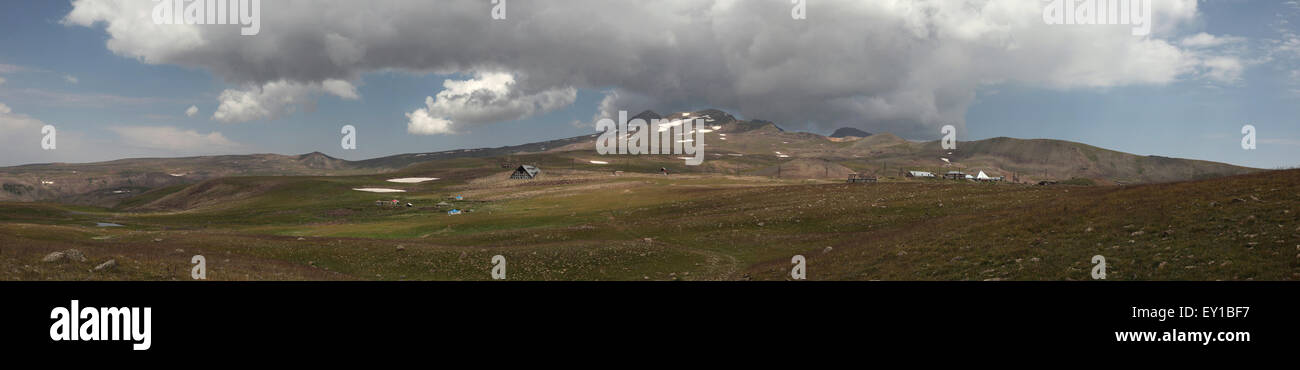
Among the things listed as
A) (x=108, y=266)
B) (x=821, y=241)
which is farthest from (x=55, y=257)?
(x=821, y=241)

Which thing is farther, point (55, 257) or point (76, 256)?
point (76, 256)

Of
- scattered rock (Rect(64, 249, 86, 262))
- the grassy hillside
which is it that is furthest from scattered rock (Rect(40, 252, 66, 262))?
the grassy hillside

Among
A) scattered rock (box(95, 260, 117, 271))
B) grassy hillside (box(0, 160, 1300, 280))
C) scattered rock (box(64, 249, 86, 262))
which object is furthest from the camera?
scattered rock (box(64, 249, 86, 262))

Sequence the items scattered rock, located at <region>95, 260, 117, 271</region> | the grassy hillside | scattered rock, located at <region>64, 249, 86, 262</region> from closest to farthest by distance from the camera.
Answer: the grassy hillside
scattered rock, located at <region>95, 260, 117, 271</region>
scattered rock, located at <region>64, 249, 86, 262</region>

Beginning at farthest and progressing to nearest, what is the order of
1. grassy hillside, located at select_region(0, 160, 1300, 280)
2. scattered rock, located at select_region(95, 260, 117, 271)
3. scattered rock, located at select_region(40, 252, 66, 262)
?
1. scattered rock, located at select_region(40, 252, 66, 262)
2. scattered rock, located at select_region(95, 260, 117, 271)
3. grassy hillside, located at select_region(0, 160, 1300, 280)

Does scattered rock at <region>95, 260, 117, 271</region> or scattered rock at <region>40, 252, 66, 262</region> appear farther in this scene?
scattered rock at <region>40, 252, 66, 262</region>

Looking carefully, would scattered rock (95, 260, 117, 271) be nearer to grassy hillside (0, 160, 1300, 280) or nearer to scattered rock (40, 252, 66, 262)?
grassy hillside (0, 160, 1300, 280)

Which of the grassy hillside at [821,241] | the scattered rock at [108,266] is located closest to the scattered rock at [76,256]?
the grassy hillside at [821,241]

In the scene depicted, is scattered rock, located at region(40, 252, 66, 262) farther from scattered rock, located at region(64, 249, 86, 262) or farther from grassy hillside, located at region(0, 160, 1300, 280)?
grassy hillside, located at region(0, 160, 1300, 280)

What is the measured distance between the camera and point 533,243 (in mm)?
49938

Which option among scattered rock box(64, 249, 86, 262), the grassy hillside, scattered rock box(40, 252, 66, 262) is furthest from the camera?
scattered rock box(64, 249, 86, 262)

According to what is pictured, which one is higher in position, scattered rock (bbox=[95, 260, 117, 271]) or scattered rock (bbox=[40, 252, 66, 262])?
scattered rock (bbox=[40, 252, 66, 262])

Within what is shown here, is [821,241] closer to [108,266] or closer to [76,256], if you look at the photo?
[108,266]
